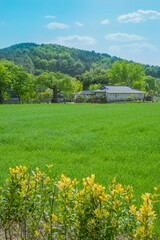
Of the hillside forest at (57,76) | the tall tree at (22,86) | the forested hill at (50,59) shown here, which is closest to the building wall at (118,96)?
the hillside forest at (57,76)

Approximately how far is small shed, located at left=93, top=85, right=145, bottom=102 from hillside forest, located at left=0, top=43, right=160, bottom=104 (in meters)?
4.16

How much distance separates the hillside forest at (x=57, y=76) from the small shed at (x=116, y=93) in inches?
164

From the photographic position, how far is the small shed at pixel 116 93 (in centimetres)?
5206

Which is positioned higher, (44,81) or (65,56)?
(65,56)

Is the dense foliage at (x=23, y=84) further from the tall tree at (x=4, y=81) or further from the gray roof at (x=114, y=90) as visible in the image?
the gray roof at (x=114, y=90)

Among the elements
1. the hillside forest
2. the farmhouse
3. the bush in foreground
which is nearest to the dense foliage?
the hillside forest

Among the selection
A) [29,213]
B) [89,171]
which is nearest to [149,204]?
[29,213]

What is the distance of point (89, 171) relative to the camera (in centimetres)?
467

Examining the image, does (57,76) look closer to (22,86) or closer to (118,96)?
(22,86)

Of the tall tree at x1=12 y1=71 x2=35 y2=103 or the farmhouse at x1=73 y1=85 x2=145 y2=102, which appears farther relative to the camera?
the farmhouse at x1=73 y1=85 x2=145 y2=102

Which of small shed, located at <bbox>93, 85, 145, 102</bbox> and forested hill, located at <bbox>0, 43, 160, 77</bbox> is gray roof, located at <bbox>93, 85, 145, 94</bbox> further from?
forested hill, located at <bbox>0, 43, 160, 77</bbox>

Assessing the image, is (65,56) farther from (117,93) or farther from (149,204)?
(149,204)

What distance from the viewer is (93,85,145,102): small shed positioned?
52.1 meters

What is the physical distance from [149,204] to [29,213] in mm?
1208
